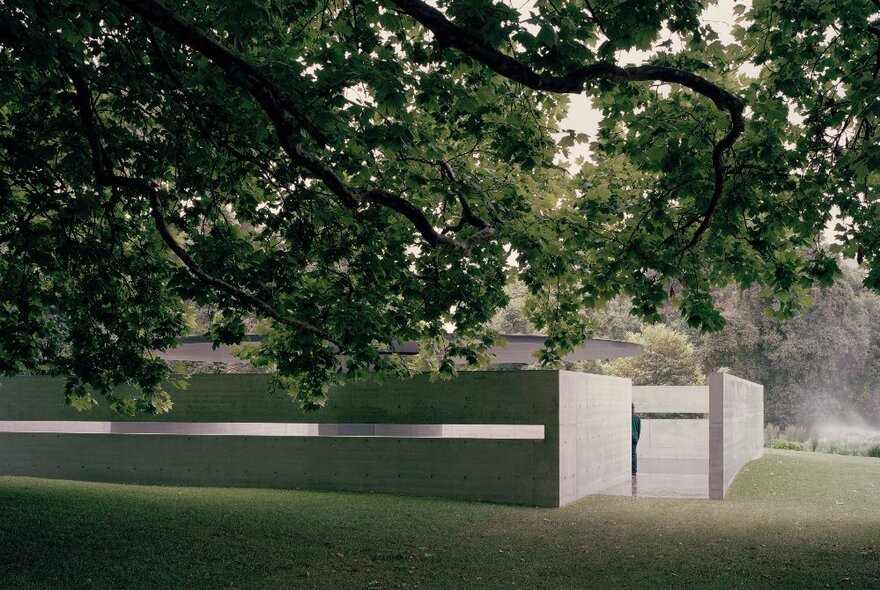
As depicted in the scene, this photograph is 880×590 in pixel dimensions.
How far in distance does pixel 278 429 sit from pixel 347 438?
139 cm

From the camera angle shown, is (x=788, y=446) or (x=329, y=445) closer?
(x=329, y=445)

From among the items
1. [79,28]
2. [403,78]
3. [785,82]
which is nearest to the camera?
[79,28]

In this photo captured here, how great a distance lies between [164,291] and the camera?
11.1m

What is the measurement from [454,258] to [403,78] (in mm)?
3072

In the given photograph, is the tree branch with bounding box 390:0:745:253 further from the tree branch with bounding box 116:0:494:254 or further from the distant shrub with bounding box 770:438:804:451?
the distant shrub with bounding box 770:438:804:451

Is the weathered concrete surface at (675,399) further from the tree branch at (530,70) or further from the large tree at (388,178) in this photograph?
the tree branch at (530,70)

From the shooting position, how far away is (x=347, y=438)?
14547 millimetres

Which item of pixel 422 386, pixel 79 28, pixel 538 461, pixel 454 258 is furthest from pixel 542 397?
pixel 79 28

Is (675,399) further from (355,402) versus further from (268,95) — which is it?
(268,95)

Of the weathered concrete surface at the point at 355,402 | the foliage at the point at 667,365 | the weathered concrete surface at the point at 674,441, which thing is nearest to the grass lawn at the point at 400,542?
the weathered concrete surface at the point at 355,402

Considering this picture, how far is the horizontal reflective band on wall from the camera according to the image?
46.7 feet

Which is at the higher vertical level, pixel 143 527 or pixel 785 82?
pixel 785 82

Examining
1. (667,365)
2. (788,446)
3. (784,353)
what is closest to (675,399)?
(788,446)

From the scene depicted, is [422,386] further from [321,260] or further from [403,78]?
[403,78]
